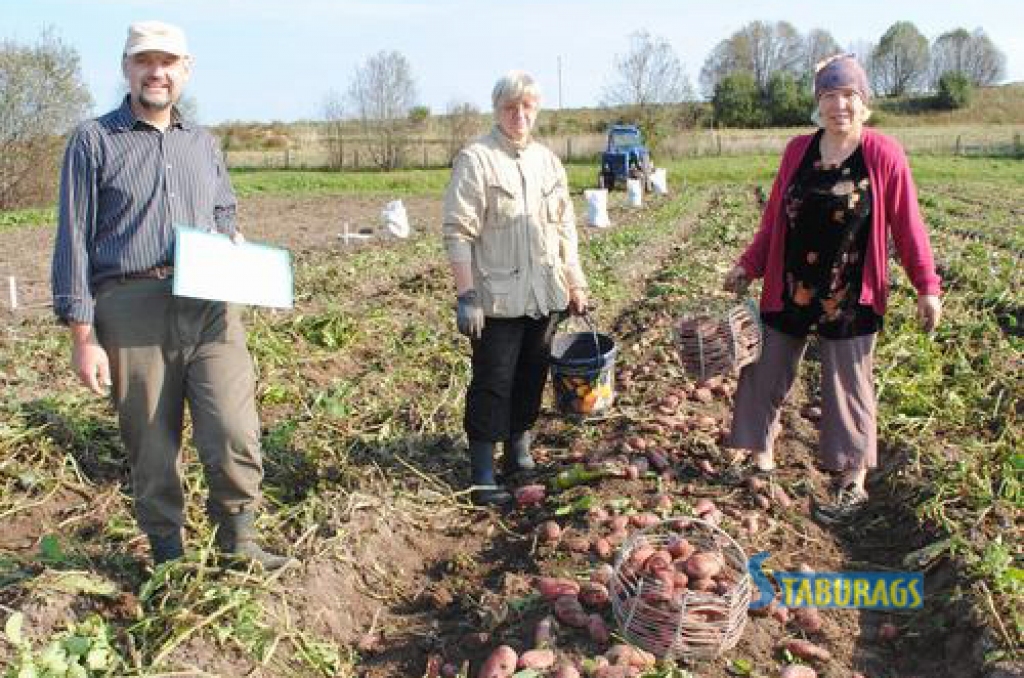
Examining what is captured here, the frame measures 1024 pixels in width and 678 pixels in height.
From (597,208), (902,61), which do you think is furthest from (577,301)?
(902,61)

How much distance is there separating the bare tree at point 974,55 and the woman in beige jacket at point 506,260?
8017 cm

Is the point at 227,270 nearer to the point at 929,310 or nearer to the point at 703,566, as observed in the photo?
the point at 703,566

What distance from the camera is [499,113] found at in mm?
3766

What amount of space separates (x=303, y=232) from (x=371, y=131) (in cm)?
2183

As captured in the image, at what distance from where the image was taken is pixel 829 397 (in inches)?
155

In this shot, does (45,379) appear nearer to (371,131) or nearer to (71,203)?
(71,203)

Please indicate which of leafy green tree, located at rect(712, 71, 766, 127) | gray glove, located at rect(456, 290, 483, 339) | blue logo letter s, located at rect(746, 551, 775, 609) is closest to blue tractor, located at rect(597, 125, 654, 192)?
gray glove, located at rect(456, 290, 483, 339)

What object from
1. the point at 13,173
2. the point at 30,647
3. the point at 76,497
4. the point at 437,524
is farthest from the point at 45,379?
the point at 13,173

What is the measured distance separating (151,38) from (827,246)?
271cm

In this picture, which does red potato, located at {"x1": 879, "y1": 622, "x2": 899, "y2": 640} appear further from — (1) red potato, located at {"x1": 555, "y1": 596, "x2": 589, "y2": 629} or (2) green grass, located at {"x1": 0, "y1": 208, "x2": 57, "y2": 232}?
(2) green grass, located at {"x1": 0, "y1": 208, "x2": 57, "y2": 232}

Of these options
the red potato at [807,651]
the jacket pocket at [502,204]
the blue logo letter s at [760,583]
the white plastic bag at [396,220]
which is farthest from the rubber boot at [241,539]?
the white plastic bag at [396,220]

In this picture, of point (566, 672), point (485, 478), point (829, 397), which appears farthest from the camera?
point (485, 478)

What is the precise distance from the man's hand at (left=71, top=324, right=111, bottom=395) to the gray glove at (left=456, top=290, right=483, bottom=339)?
1443mm

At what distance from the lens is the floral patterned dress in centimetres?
370
